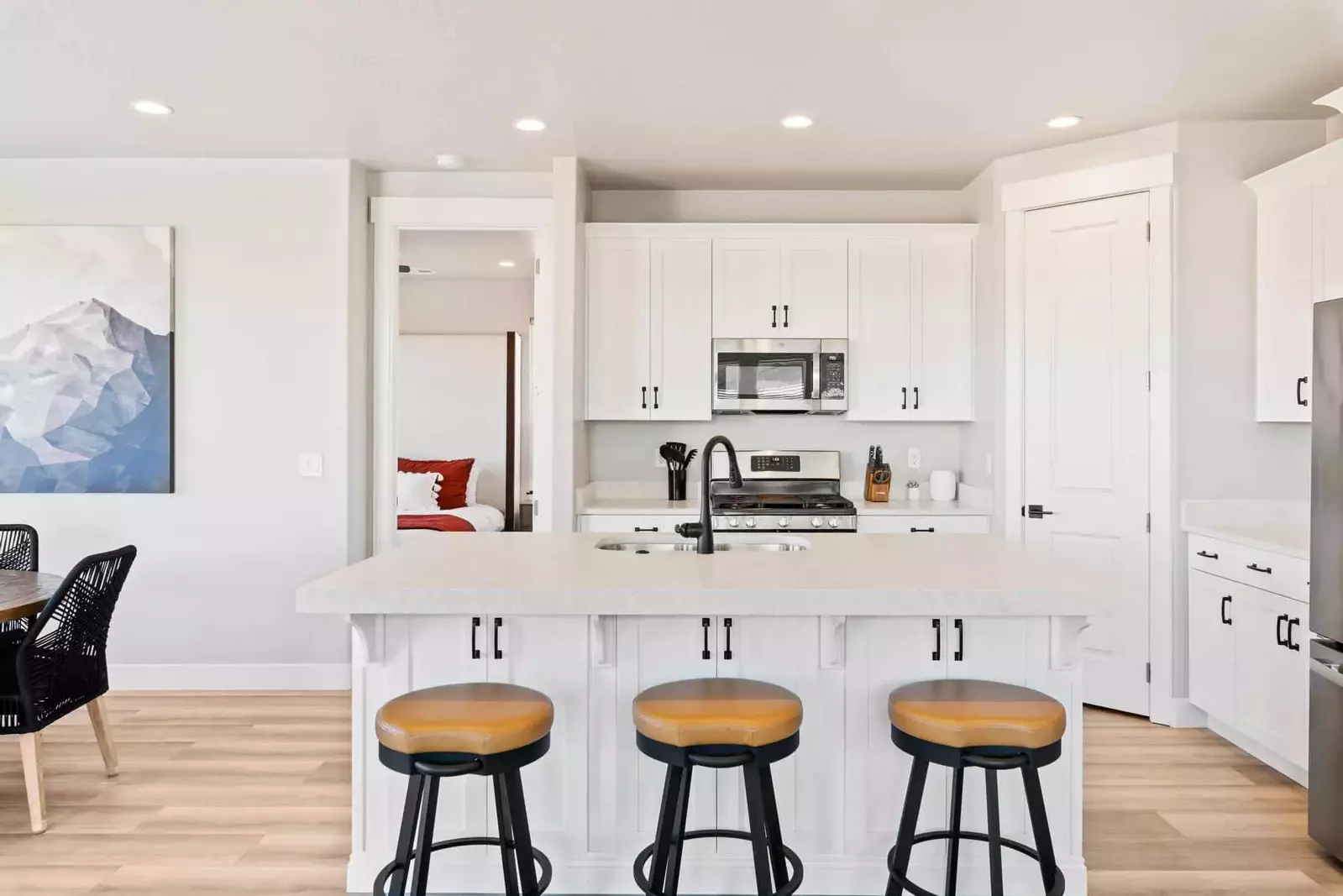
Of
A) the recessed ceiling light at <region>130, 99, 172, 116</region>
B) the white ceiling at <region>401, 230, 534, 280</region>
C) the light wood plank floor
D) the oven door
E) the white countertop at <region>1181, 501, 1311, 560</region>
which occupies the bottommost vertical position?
the light wood plank floor

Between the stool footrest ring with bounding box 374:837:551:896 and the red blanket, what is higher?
the red blanket

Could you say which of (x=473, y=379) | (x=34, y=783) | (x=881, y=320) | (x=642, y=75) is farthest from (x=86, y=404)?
(x=881, y=320)

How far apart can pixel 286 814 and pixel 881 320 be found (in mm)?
3436

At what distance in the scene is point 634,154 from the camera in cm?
424

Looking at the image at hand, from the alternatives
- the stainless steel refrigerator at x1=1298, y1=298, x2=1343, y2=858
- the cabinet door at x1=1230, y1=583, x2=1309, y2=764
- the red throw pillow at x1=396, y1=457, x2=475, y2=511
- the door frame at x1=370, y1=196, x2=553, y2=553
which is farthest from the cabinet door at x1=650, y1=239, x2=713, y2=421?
the red throw pillow at x1=396, y1=457, x2=475, y2=511

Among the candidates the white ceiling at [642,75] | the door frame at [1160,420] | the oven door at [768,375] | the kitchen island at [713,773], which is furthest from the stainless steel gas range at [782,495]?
the kitchen island at [713,773]

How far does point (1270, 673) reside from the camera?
3.15 meters

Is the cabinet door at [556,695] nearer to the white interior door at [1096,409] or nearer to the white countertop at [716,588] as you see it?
the white countertop at [716,588]

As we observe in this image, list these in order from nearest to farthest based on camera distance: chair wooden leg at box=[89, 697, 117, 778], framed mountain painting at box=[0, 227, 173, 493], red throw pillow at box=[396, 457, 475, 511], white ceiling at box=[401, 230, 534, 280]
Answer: chair wooden leg at box=[89, 697, 117, 778] < framed mountain painting at box=[0, 227, 173, 493] < white ceiling at box=[401, 230, 534, 280] < red throw pillow at box=[396, 457, 475, 511]

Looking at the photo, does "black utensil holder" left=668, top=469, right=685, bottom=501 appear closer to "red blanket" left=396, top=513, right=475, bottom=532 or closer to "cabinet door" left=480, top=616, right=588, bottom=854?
"red blanket" left=396, top=513, right=475, bottom=532

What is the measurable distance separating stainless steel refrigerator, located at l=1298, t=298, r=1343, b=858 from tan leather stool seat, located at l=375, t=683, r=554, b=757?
2163mm

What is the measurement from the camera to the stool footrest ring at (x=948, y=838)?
195cm

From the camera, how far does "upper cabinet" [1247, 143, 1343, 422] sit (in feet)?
10.7

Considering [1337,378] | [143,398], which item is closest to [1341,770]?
[1337,378]
